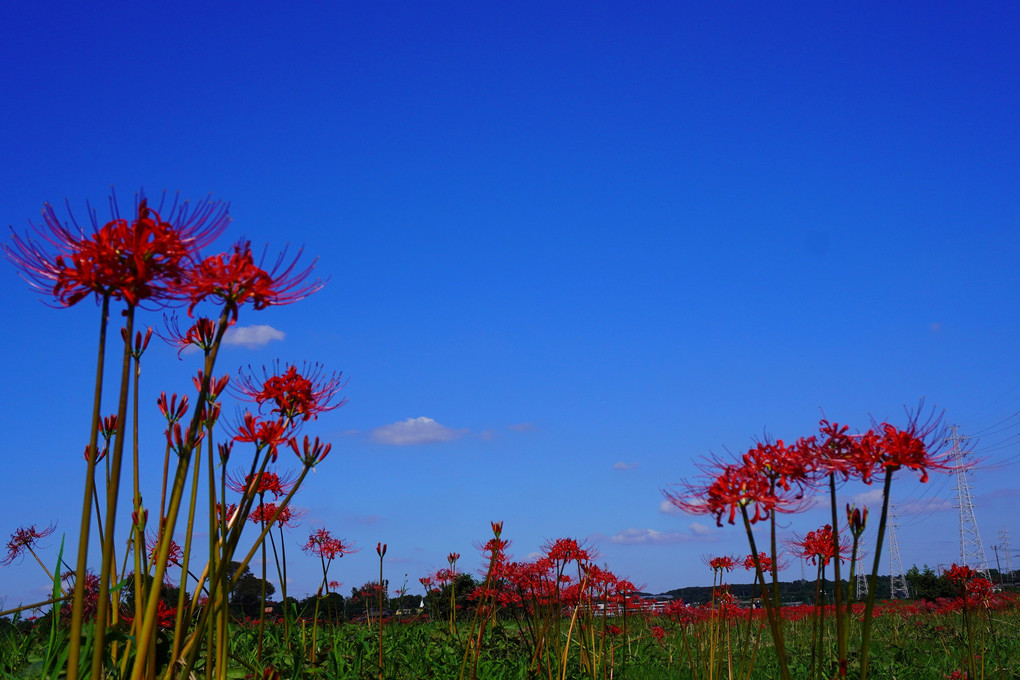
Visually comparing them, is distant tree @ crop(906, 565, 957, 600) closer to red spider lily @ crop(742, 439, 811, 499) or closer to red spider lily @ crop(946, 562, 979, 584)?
red spider lily @ crop(946, 562, 979, 584)

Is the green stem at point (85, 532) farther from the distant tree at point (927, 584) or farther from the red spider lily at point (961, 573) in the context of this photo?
the distant tree at point (927, 584)

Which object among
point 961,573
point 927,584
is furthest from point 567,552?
point 927,584

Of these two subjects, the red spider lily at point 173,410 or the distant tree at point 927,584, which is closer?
the red spider lily at point 173,410

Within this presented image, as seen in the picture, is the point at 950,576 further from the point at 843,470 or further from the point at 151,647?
the point at 151,647

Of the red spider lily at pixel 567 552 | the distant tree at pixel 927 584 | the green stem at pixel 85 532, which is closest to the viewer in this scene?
the green stem at pixel 85 532

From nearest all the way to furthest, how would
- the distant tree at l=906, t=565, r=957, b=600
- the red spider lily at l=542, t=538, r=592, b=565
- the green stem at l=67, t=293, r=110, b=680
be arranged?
the green stem at l=67, t=293, r=110, b=680, the red spider lily at l=542, t=538, r=592, b=565, the distant tree at l=906, t=565, r=957, b=600

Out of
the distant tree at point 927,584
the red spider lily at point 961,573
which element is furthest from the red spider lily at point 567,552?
the distant tree at point 927,584

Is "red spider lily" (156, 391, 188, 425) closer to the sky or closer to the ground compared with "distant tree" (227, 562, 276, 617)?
closer to the sky

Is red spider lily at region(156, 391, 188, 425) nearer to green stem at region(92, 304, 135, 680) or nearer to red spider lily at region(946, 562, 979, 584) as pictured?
green stem at region(92, 304, 135, 680)

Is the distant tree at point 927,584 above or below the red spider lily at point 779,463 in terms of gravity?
below

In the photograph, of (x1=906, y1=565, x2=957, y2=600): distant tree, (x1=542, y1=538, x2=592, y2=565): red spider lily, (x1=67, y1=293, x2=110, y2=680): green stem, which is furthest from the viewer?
(x1=906, y1=565, x2=957, y2=600): distant tree

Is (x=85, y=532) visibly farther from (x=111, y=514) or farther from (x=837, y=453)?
(x=837, y=453)

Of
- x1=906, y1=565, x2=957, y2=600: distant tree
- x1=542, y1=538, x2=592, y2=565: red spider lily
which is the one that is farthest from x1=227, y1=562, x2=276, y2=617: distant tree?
x1=906, y1=565, x2=957, y2=600: distant tree

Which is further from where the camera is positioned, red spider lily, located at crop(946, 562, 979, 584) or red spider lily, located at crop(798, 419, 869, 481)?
red spider lily, located at crop(946, 562, 979, 584)
